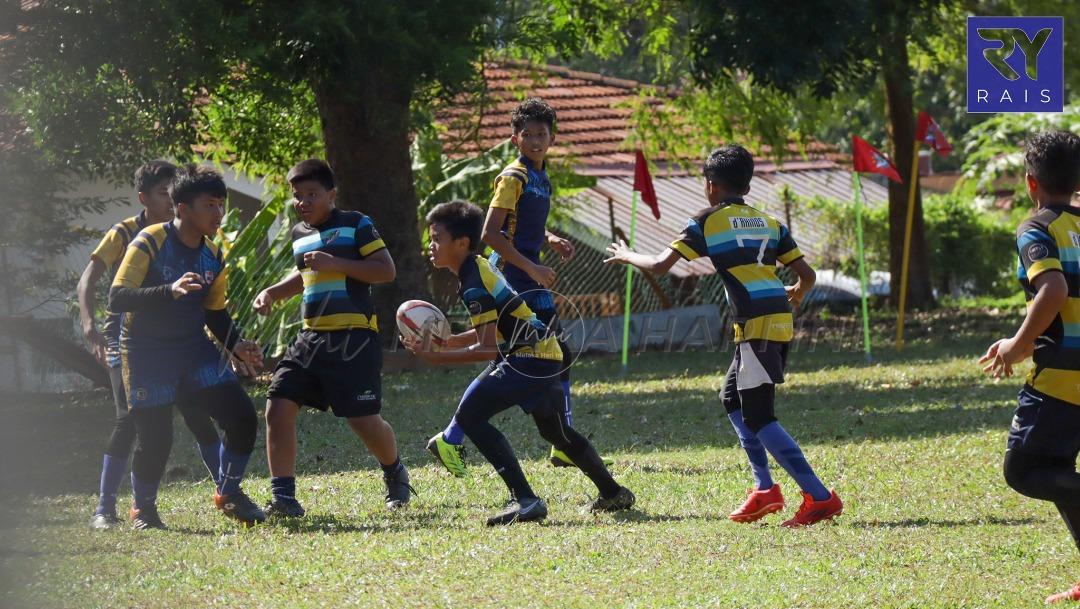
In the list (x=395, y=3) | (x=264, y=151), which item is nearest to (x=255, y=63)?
(x=395, y=3)

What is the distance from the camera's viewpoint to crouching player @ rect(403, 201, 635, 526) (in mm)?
6988

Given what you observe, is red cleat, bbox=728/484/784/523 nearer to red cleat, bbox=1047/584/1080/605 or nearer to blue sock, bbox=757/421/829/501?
blue sock, bbox=757/421/829/501

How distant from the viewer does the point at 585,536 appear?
6.83 m

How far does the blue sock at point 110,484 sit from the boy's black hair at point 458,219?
229 centimetres

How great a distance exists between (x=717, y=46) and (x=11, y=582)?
42.1 feet

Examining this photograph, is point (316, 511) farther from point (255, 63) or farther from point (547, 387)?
point (255, 63)

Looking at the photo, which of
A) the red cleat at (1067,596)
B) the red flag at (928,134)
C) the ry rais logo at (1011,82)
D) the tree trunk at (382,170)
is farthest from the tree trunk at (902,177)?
the red cleat at (1067,596)

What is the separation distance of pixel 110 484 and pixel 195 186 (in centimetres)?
173

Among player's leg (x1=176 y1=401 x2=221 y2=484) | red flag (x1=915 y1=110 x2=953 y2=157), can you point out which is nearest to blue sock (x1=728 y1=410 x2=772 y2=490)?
player's leg (x1=176 y1=401 x2=221 y2=484)

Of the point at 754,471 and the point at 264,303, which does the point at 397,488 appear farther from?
the point at 754,471

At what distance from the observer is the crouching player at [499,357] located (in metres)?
6.99

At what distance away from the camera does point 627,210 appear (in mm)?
23250

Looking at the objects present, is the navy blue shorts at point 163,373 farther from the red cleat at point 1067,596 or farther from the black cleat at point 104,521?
the red cleat at point 1067,596

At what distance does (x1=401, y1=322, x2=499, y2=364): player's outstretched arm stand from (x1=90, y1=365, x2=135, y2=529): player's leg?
1845 mm
